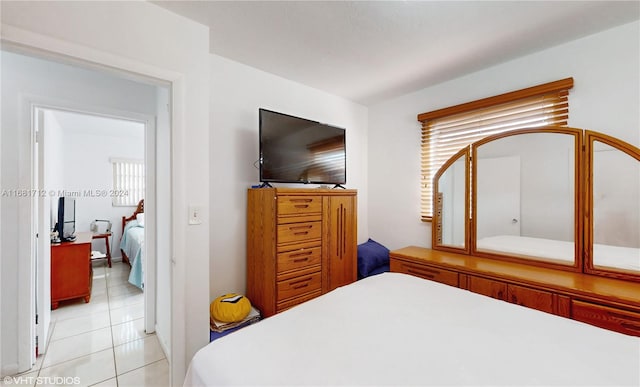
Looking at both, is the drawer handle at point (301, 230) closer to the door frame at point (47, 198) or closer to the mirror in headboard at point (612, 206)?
the door frame at point (47, 198)

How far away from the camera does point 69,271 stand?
9.86 ft

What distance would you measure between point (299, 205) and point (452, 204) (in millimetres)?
1551

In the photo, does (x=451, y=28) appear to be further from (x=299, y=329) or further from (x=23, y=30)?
(x=23, y=30)

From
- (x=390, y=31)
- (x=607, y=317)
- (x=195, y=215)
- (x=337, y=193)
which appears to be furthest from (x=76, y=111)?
(x=607, y=317)

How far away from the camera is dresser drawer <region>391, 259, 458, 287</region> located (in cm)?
214

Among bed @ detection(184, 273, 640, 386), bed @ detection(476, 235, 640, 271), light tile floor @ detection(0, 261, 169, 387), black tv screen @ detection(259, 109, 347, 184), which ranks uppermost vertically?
black tv screen @ detection(259, 109, 347, 184)

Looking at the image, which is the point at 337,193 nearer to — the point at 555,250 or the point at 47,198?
the point at 555,250

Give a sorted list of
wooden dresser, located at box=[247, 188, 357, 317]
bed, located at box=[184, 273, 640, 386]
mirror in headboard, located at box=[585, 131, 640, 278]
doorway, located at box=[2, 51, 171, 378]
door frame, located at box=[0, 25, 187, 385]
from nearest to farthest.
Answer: bed, located at box=[184, 273, 640, 386] → door frame, located at box=[0, 25, 187, 385] → mirror in headboard, located at box=[585, 131, 640, 278] → doorway, located at box=[2, 51, 171, 378] → wooden dresser, located at box=[247, 188, 357, 317]

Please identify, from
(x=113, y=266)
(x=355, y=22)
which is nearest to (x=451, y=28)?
(x=355, y=22)

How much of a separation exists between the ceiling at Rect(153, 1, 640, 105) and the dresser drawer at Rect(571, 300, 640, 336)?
1.85 metres

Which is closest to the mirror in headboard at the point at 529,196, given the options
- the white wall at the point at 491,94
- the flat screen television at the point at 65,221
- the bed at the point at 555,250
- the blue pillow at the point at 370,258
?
the bed at the point at 555,250

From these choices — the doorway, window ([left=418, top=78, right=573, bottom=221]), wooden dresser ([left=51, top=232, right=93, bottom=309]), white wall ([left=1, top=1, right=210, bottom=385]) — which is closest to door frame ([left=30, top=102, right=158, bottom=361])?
the doorway

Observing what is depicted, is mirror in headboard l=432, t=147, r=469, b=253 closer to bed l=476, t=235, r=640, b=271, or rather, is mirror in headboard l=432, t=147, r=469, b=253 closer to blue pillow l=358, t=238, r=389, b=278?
bed l=476, t=235, r=640, b=271

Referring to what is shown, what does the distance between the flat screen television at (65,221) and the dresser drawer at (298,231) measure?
298 centimetres
